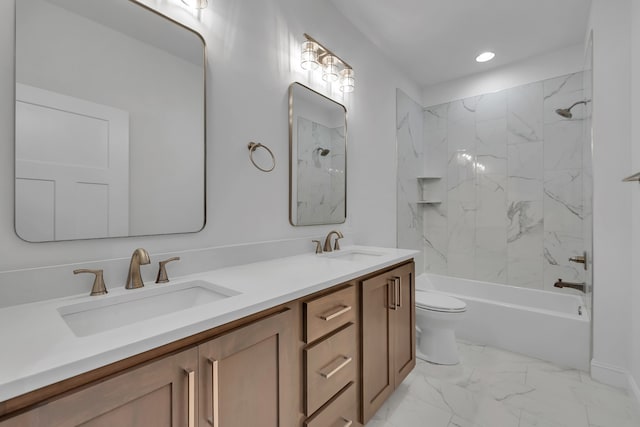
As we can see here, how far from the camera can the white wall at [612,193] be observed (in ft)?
6.20

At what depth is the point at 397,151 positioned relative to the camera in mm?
2961

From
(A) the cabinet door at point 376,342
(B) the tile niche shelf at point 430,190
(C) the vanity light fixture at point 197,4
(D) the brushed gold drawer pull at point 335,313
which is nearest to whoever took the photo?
(D) the brushed gold drawer pull at point 335,313

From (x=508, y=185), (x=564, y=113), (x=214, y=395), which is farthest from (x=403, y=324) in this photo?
(x=564, y=113)

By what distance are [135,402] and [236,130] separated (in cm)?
120

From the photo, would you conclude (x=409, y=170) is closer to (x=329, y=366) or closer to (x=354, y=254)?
(x=354, y=254)

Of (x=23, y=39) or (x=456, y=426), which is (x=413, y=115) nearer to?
(x=456, y=426)

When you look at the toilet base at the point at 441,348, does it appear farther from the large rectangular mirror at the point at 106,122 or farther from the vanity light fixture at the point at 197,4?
the vanity light fixture at the point at 197,4

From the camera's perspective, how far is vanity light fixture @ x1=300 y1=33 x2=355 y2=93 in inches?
72.9

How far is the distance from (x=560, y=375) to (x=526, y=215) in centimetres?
147

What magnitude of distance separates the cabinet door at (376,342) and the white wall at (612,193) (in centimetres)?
155

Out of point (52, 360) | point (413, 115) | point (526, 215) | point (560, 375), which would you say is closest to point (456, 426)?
point (560, 375)

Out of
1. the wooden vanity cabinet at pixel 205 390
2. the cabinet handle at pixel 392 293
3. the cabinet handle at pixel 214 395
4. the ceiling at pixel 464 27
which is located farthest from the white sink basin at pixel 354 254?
the ceiling at pixel 464 27

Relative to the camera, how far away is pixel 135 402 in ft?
2.07

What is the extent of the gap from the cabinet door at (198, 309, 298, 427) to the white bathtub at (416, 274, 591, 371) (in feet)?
7.37
